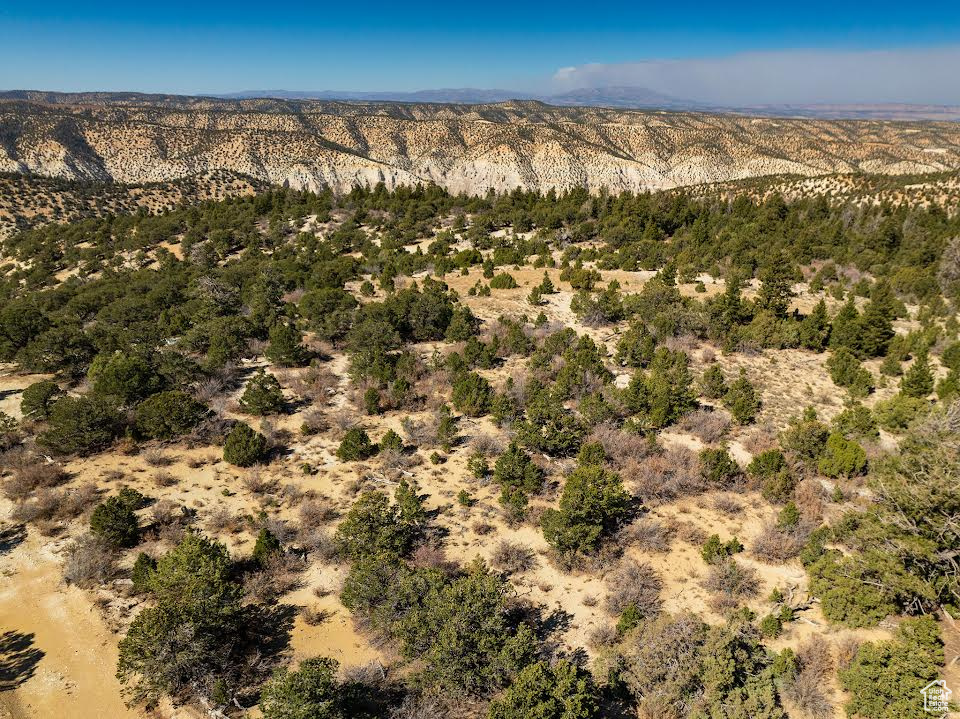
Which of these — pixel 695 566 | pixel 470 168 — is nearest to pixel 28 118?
pixel 470 168

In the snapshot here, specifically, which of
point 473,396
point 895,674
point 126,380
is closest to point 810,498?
point 895,674

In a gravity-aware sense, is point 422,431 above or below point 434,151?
below

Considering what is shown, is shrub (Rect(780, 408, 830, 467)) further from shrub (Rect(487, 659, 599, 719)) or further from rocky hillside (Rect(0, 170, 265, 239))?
rocky hillside (Rect(0, 170, 265, 239))

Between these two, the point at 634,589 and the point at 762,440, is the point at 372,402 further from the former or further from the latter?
the point at 762,440

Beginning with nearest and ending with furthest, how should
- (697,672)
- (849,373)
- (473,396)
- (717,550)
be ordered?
(697,672), (717,550), (473,396), (849,373)

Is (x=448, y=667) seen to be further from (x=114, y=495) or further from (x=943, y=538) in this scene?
(x=114, y=495)

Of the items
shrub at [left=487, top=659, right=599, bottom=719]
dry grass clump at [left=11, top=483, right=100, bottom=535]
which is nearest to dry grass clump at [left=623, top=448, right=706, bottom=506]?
shrub at [left=487, top=659, right=599, bottom=719]

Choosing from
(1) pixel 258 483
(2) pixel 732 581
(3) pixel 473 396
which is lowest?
(2) pixel 732 581

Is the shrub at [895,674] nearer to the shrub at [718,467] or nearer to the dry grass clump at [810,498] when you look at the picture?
the dry grass clump at [810,498]
